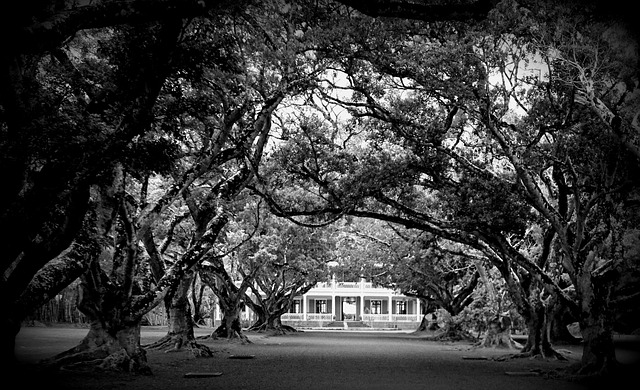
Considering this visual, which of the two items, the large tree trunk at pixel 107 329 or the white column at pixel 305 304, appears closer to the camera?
the large tree trunk at pixel 107 329

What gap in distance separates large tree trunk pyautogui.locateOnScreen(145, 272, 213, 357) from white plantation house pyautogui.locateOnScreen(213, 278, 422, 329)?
140 ft

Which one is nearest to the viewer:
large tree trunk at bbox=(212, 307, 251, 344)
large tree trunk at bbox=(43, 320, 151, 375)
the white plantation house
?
large tree trunk at bbox=(43, 320, 151, 375)

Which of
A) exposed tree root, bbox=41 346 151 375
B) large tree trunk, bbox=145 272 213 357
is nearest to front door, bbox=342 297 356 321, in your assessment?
large tree trunk, bbox=145 272 213 357

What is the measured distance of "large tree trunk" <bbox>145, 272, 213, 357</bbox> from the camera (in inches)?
819

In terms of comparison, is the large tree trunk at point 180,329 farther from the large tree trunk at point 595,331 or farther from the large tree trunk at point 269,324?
the large tree trunk at point 269,324

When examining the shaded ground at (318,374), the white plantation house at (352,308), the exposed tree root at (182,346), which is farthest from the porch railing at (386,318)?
the exposed tree root at (182,346)

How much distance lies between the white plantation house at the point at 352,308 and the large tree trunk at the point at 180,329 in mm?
42699

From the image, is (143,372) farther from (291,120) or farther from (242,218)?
(242,218)

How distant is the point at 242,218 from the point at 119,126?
1841 centimetres

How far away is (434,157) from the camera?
17172mm

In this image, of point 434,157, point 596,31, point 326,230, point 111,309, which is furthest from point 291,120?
point 326,230

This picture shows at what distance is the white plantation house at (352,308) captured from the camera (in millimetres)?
66562

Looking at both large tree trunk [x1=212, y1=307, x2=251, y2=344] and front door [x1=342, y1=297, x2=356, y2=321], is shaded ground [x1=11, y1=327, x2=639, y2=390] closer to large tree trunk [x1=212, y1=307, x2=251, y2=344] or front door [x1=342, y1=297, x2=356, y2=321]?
large tree trunk [x1=212, y1=307, x2=251, y2=344]

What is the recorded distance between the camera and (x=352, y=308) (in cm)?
7862
